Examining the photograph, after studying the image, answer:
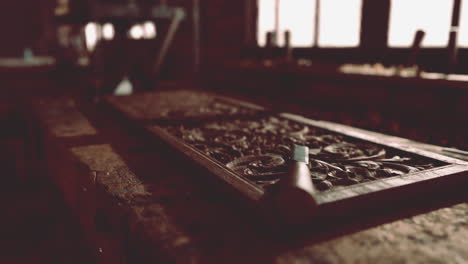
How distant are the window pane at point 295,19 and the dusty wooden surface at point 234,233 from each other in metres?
4.75

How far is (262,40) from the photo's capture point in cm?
748

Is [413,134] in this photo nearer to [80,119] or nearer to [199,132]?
[199,132]

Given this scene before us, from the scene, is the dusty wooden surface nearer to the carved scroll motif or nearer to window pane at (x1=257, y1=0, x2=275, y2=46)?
the carved scroll motif

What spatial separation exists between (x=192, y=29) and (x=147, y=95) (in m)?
3.90

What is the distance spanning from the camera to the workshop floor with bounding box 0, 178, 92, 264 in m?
3.29

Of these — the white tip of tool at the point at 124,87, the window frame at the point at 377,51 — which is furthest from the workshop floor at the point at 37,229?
the window frame at the point at 377,51

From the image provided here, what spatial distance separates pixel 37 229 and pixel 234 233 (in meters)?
3.11

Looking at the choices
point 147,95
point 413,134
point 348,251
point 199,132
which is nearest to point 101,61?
point 147,95

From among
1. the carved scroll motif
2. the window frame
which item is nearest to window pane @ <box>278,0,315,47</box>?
the window frame

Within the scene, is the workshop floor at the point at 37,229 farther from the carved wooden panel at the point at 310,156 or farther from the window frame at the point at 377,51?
the window frame at the point at 377,51

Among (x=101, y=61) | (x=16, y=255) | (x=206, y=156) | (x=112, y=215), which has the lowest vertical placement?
(x=16, y=255)

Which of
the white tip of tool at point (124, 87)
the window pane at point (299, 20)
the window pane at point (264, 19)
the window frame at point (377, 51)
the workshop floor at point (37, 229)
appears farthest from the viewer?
the window pane at point (264, 19)

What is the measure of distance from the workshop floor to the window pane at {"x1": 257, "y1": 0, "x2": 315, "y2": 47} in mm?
4761

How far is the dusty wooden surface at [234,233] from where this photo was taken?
4.63 ft
